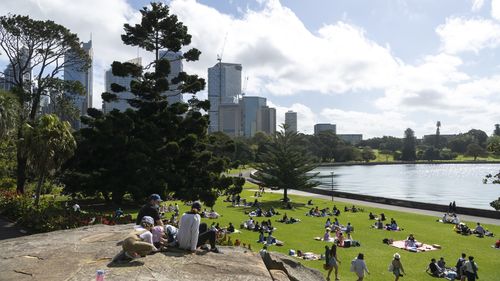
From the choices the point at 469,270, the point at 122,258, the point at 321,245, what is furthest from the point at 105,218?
the point at 469,270

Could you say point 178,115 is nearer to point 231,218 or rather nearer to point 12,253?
point 231,218

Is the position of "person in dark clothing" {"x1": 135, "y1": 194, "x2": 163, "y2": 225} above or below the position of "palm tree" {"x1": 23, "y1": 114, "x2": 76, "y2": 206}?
below

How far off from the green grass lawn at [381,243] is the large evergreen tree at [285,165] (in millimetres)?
10044

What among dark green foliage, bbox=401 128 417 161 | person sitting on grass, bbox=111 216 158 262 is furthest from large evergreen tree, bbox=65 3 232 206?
dark green foliage, bbox=401 128 417 161

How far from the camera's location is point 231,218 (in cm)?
2741

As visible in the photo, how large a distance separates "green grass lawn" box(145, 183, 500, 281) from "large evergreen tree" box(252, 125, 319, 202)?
10.0 metres

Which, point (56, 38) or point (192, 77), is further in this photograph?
point (192, 77)

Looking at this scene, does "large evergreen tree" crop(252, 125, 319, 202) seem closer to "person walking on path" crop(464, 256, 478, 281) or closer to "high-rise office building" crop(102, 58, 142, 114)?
"high-rise office building" crop(102, 58, 142, 114)

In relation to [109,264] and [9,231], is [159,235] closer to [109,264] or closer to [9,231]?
[109,264]

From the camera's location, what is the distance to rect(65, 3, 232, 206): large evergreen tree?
27656 mm

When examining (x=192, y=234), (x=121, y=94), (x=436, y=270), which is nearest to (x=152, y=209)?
(x=192, y=234)

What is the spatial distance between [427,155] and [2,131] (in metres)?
158

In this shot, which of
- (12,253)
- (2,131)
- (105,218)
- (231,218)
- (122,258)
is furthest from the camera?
(231,218)

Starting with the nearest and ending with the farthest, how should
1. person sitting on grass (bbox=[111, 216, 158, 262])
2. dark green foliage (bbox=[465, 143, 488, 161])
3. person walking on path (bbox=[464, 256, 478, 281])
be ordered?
1. person sitting on grass (bbox=[111, 216, 158, 262])
2. person walking on path (bbox=[464, 256, 478, 281])
3. dark green foliage (bbox=[465, 143, 488, 161])
